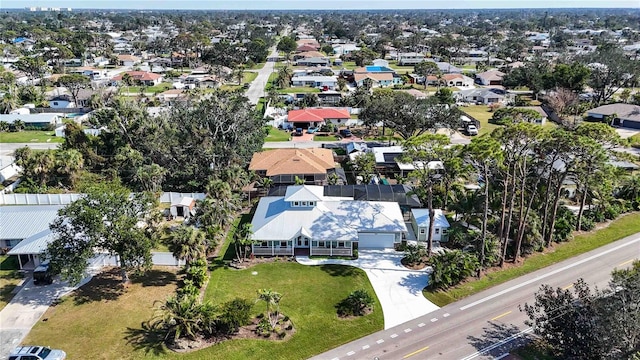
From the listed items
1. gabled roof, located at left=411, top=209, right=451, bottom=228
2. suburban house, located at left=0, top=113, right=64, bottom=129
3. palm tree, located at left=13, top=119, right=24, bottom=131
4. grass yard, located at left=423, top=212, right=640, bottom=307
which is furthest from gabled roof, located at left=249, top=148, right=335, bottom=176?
palm tree, located at left=13, top=119, right=24, bottom=131

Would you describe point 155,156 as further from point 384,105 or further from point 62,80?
point 62,80

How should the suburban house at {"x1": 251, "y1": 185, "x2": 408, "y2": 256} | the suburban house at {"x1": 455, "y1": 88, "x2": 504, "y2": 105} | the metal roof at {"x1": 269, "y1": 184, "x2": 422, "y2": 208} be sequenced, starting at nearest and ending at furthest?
the suburban house at {"x1": 251, "y1": 185, "x2": 408, "y2": 256}
the metal roof at {"x1": 269, "y1": 184, "x2": 422, "y2": 208}
the suburban house at {"x1": 455, "y1": 88, "x2": 504, "y2": 105}

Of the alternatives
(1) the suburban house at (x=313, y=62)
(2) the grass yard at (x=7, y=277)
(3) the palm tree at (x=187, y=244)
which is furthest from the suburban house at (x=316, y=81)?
(2) the grass yard at (x=7, y=277)

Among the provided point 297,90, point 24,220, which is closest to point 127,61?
point 297,90

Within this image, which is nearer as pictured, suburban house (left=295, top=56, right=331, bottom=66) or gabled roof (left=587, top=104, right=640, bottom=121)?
gabled roof (left=587, top=104, right=640, bottom=121)

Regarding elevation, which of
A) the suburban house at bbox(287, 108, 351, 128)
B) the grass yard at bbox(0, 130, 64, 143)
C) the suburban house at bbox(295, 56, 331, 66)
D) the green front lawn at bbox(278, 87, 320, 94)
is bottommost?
the grass yard at bbox(0, 130, 64, 143)

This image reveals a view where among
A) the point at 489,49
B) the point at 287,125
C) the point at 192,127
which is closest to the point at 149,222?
the point at 192,127

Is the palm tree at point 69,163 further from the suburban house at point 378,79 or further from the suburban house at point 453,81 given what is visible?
the suburban house at point 453,81

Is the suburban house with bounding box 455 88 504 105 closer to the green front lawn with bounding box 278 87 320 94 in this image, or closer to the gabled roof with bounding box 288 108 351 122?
the gabled roof with bounding box 288 108 351 122
